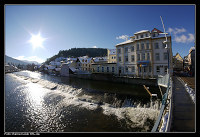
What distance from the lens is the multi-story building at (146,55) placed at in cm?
2044

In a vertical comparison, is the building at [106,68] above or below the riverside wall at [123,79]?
above

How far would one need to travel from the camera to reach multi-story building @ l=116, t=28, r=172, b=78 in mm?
20438

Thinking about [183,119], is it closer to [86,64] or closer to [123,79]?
[123,79]

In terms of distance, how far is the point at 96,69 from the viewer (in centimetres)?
3428

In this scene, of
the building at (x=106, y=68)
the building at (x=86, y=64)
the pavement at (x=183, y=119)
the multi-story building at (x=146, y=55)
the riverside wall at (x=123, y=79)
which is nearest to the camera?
the pavement at (x=183, y=119)

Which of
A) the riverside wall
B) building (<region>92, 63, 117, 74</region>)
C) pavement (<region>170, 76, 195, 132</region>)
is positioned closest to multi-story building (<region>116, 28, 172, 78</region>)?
the riverside wall

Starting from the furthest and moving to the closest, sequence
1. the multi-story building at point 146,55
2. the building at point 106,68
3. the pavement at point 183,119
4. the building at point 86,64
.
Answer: the building at point 86,64
the building at point 106,68
the multi-story building at point 146,55
the pavement at point 183,119

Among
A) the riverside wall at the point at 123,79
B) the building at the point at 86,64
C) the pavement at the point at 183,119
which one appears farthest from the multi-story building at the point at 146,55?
the building at the point at 86,64

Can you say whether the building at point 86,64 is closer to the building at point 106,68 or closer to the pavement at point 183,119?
the building at point 106,68

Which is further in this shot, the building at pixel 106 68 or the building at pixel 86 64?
the building at pixel 86 64

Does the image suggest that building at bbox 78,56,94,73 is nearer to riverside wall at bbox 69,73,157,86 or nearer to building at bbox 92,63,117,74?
riverside wall at bbox 69,73,157,86
